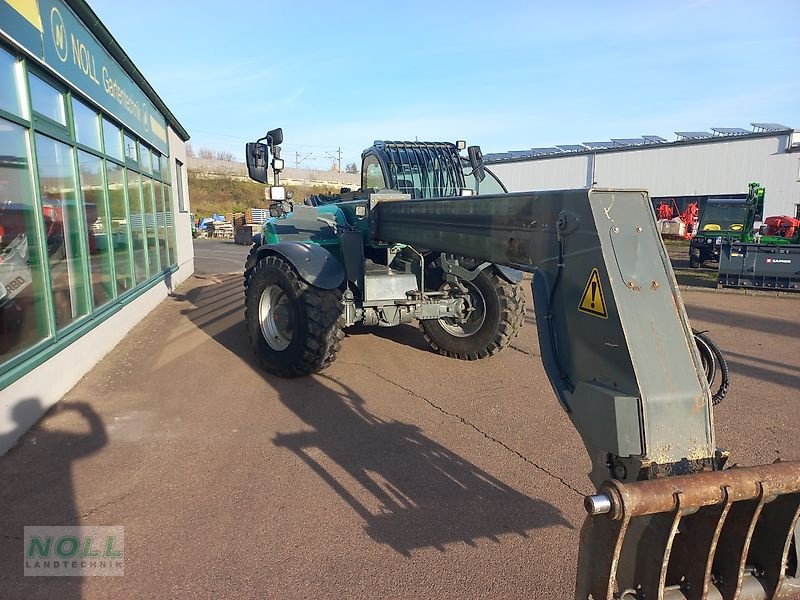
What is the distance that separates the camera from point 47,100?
17.5ft

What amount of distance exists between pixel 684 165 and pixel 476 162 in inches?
1227

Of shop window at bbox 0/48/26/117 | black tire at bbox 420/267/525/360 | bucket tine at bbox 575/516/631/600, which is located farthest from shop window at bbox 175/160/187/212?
bucket tine at bbox 575/516/631/600

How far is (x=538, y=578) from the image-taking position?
8.82ft

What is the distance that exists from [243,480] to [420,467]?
1186 millimetres

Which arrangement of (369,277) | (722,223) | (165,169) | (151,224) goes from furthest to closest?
1. (722,223)
2. (165,169)
3. (151,224)
4. (369,277)

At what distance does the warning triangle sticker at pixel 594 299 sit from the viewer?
1993 mm

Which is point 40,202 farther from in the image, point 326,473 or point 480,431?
point 480,431

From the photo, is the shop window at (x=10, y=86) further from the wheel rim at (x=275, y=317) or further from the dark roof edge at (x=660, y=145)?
the dark roof edge at (x=660, y=145)

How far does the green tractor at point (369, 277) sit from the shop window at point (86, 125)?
75.2 inches

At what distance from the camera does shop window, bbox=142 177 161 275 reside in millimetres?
9883

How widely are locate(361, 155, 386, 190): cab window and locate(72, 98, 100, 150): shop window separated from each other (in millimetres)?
3250

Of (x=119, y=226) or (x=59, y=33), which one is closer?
(x=59, y=33)

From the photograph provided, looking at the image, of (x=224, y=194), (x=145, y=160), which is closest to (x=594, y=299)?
(x=145, y=160)

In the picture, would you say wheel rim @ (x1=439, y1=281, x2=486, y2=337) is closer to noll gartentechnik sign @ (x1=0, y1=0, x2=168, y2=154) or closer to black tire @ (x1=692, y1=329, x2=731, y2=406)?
black tire @ (x1=692, y1=329, x2=731, y2=406)
